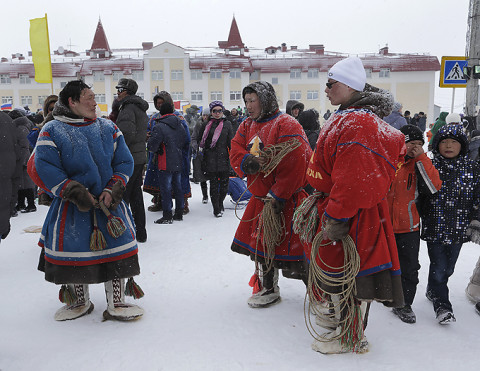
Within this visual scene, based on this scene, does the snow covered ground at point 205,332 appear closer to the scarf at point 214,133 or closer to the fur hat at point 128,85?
the fur hat at point 128,85

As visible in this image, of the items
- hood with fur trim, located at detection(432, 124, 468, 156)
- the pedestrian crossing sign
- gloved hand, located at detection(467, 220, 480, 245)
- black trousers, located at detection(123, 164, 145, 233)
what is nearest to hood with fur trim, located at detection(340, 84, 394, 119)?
hood with fur trim, located at detection(432, 124, 468, 156)

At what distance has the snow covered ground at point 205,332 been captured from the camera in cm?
279

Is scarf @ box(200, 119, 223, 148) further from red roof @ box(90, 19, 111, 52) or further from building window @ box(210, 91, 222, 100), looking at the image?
red roof @ box(90, 19, 111, 52)

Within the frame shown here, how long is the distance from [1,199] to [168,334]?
166 cm

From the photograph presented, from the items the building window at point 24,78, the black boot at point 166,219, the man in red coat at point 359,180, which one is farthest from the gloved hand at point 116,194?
the building window at point 24,78

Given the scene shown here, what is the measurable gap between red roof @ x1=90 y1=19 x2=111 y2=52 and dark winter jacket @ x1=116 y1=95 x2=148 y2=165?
56.2m

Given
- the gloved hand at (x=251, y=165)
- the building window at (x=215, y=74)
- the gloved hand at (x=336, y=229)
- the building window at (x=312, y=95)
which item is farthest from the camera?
the building window at (x=312, y=95)

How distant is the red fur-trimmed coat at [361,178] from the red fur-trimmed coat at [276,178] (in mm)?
635

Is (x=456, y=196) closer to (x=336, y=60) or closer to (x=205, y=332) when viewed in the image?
(x=205, y=332)

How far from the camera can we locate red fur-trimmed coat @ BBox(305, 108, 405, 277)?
2.39 metres

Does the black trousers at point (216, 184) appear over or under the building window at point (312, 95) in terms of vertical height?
under

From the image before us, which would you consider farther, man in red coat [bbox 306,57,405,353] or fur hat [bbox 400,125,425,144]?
fur hat [bbox 400,125,425,144]

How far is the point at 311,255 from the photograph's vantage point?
2715mm

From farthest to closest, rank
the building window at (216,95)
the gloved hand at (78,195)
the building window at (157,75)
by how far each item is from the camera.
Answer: the building window at (216,95)
the building window at (157,75)
the gloved hand at (78,195)
